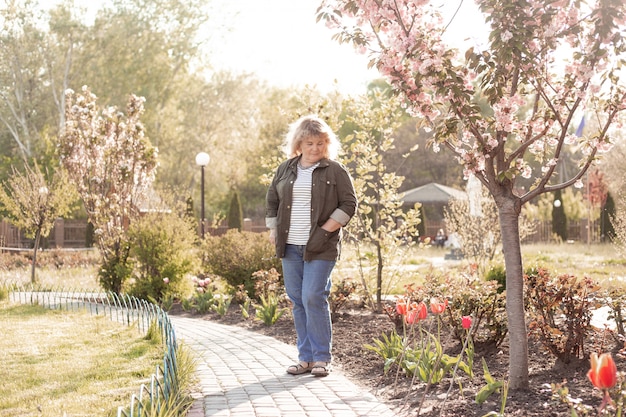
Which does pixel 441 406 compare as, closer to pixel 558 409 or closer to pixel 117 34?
pixel 558 409

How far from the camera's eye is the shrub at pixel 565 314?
4.95 m

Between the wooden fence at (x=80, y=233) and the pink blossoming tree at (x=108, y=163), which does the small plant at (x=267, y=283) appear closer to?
the pink blossoming tree at (x=108, y=163)

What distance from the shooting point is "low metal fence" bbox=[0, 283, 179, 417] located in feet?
13.0

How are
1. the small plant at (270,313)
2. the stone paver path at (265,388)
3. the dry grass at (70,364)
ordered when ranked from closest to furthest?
the stone paver path at (265,388) → the dry grass at (70,364) → the small plant at (270,313)

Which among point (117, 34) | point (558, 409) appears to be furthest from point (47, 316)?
point (117, 34)

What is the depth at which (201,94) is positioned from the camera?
1337 inches

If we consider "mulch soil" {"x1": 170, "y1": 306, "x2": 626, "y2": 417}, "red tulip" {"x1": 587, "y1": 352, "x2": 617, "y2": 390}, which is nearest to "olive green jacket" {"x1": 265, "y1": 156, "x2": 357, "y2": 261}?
"mulch soil" {"x1": 170, "y1": 306, "x2": 626, "y2": 417}

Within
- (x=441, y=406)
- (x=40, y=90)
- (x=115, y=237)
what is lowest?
(x=441, y=406)

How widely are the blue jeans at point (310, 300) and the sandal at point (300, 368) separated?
1.4 inches

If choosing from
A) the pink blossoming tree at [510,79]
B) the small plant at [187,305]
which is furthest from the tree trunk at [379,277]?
the pink blossoming tree at [510,79]

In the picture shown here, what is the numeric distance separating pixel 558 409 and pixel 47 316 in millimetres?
6278

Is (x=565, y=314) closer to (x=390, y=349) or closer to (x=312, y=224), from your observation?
(x=390, y=349)

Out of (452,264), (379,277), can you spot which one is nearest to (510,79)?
(379,277)

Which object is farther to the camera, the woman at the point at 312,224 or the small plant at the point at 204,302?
the small plant at the point at 204,302
